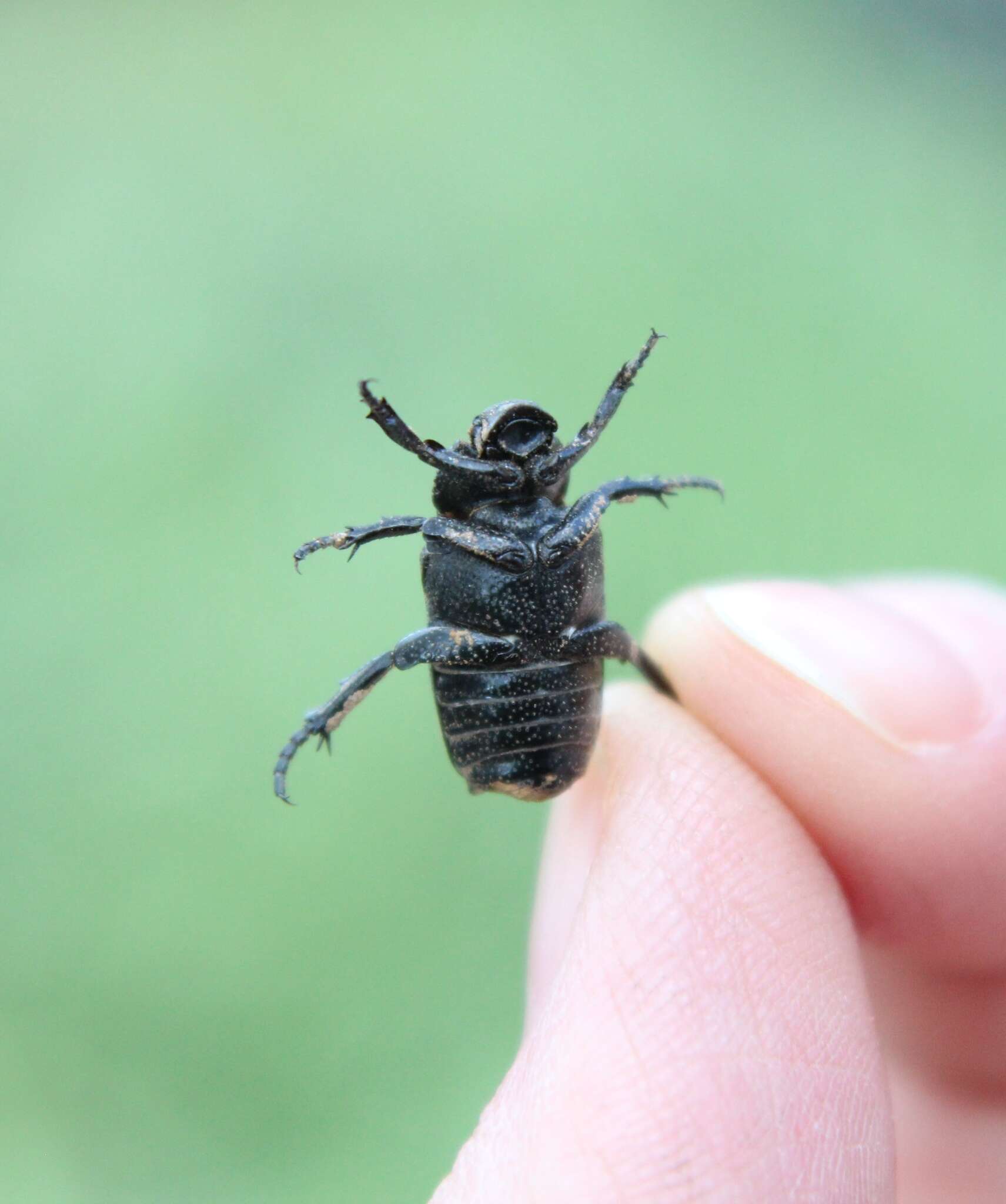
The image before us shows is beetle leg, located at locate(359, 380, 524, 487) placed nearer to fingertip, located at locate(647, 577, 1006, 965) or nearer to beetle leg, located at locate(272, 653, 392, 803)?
beetle leg, located at locate(272, 653, 392, 803)

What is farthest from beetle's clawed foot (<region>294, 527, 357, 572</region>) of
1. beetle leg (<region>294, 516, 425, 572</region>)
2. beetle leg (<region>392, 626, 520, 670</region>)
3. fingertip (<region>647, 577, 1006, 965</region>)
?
fingertip (<region>647, 577, 1006, 965</region>)

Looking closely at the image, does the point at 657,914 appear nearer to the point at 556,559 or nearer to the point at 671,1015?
the point at 671,1015

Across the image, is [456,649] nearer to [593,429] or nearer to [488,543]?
[488,543]

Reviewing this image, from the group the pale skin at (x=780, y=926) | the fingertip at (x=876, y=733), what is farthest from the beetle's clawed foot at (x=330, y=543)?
the fingertip at (x=876, y=733)

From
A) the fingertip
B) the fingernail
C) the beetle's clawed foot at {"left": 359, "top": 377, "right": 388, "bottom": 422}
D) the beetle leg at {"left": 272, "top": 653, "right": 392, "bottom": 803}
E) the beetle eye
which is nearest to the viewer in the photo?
the beetle's clawed foot at {"left": 359, "top": 377, "right": 388, "bottom": 422}

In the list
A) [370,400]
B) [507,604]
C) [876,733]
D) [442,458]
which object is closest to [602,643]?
[507,604]

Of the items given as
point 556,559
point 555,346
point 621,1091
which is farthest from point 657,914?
point 555,346
